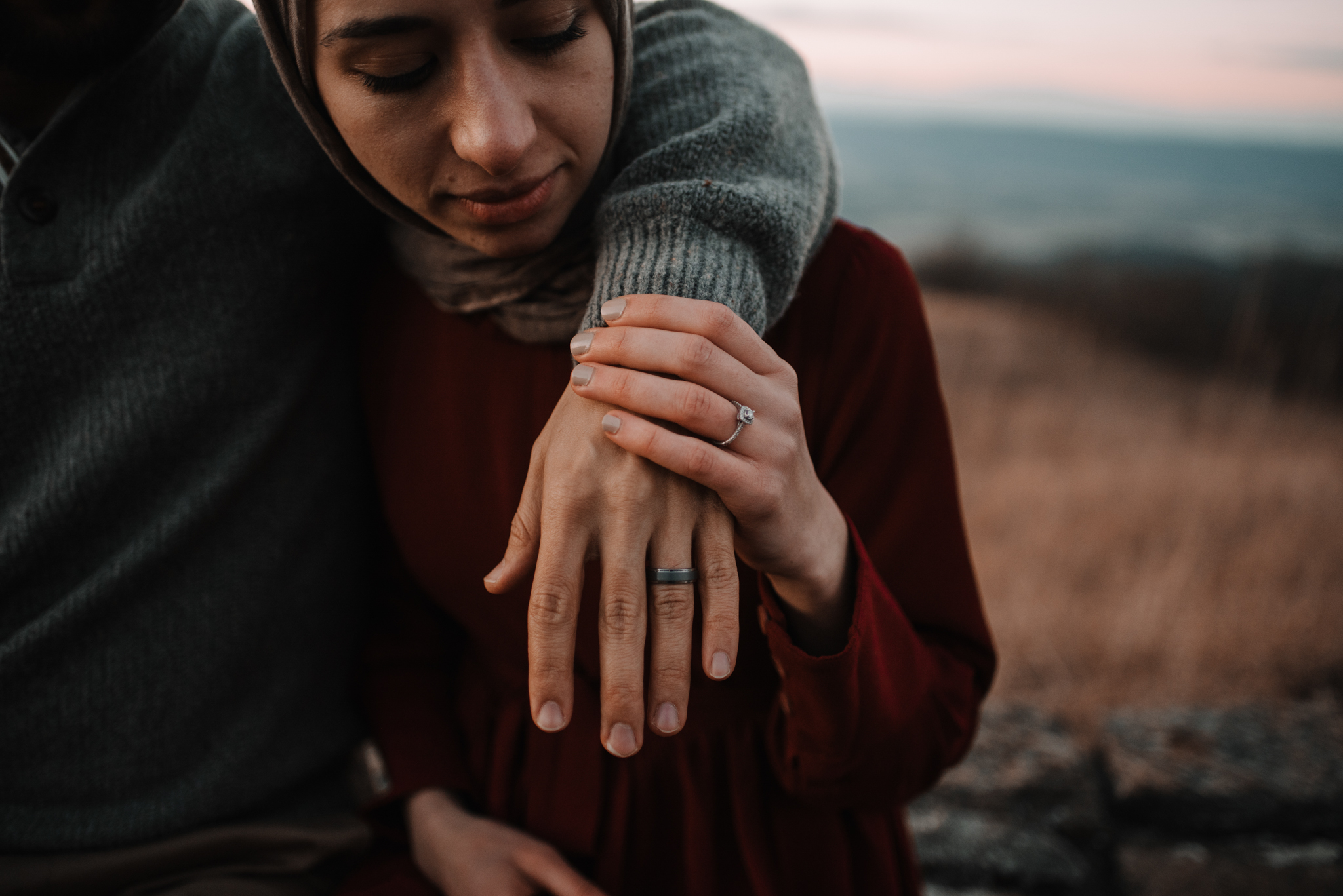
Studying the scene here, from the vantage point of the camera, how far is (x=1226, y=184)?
13641mm

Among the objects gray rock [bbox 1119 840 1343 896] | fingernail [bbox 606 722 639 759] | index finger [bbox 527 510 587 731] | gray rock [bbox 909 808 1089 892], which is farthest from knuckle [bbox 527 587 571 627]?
gray rock [bbox 1119 840 1343 896]

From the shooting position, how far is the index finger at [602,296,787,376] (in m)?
0.76

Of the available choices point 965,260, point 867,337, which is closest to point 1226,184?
point 965,260

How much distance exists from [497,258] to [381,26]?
32 centimetres

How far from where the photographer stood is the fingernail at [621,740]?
0.73 m

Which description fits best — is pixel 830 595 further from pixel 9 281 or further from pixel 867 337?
pixel 9 281

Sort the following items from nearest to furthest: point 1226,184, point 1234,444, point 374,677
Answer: point 374,677, point 1234,444, point 1226,184

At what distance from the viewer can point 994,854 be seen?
1813mm

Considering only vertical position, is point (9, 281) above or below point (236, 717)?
above

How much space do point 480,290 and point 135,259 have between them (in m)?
0.49

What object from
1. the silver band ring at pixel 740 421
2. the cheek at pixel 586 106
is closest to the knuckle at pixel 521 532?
the silver band ring at pixel 740 421

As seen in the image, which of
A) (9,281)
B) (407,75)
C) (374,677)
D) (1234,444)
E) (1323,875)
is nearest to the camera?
(407,75)

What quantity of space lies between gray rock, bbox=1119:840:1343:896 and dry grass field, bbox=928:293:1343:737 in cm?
46

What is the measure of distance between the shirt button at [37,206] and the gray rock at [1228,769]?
8.05 ft
